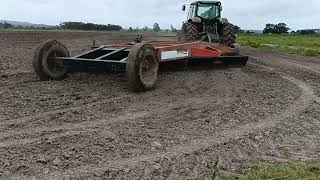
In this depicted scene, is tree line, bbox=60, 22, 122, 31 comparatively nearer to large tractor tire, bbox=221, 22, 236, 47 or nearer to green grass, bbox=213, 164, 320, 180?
large tractor tire, bbox=221, 22, 236, 47

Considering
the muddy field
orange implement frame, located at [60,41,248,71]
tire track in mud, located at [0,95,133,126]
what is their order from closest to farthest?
the muddy field < tire track in mud, located at [0,95,133,126] < orange implement frame, located at [60,41,248,71]

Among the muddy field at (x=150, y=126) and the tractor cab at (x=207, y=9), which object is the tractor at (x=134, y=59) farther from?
the tractor cab at (x=207, y=9)

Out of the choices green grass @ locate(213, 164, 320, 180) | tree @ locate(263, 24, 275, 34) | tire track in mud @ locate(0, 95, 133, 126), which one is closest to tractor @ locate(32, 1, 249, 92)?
tire track in mud @ locate(0, 95, 133, 126)

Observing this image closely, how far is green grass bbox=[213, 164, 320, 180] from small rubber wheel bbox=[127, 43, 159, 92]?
382 centimetres

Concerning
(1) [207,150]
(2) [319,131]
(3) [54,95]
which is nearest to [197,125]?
(1) [207,150]

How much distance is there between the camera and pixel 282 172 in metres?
5.07

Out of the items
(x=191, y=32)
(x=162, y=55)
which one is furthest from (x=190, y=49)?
(x=191, y=32)

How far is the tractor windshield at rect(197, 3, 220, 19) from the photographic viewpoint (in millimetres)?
17156

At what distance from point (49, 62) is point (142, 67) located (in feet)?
6.91

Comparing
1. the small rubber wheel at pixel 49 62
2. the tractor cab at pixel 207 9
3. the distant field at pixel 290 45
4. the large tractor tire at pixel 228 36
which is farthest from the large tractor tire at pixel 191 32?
the distant field at pixel 290 45

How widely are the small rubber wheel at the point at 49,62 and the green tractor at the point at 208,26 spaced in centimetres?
583

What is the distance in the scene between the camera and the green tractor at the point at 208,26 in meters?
15.6

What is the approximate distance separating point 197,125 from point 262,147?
104cm

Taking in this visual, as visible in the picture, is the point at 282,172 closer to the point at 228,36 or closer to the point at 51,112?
the point at 51,112
